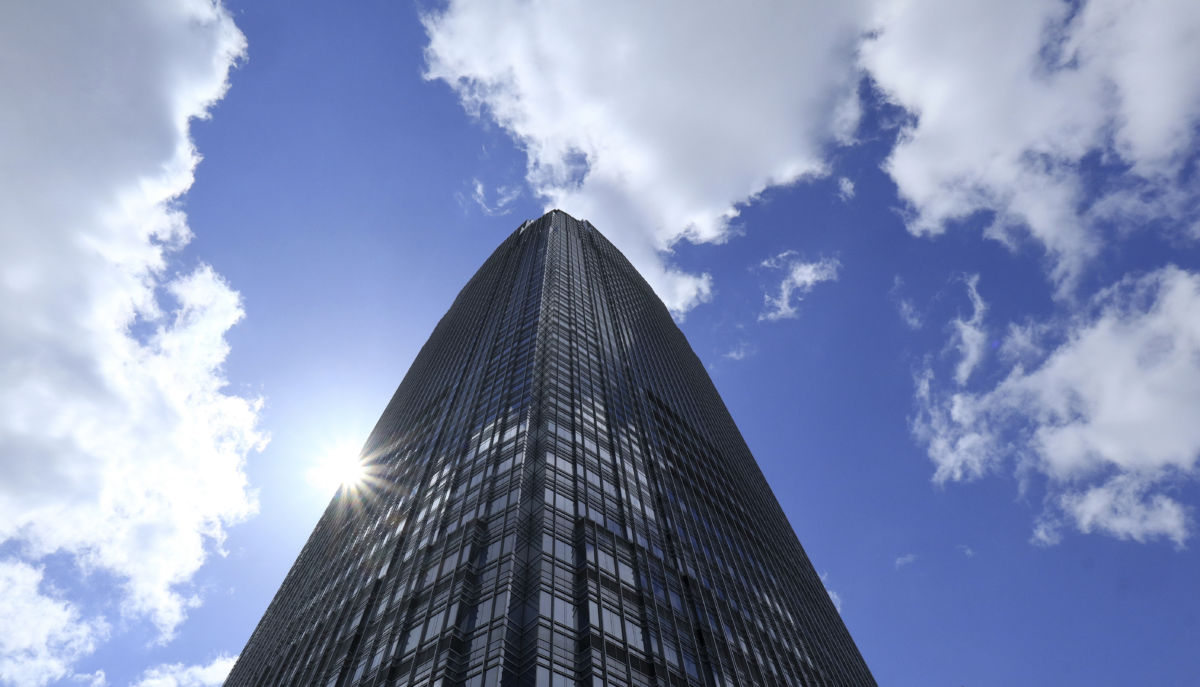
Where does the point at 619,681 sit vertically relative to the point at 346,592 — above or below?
below

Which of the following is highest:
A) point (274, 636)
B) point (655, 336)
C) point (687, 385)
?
point (655, 336)

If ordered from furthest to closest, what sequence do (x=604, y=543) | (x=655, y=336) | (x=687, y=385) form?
1. (x=655, y=336)
2. (x=687, y=385)
3. (x=604, y=543)

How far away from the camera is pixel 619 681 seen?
35.8m

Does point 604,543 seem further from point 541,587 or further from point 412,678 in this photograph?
point 412,678

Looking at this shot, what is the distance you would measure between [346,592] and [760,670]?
34.5 m

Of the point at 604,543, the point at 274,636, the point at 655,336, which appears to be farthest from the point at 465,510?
the point at 655,336

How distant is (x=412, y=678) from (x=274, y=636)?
5100 cm

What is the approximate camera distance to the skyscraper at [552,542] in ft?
127

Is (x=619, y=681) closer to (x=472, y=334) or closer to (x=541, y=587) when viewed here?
(x=541, y=587)

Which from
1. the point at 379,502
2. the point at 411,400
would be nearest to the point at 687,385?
the point at 411,400

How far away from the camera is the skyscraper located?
38688 millimetres

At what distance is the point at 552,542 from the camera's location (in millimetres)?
43719

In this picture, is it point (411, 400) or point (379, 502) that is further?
point (411, 400)

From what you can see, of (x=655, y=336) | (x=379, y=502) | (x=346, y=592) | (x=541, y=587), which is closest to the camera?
(x=541, y=587)
